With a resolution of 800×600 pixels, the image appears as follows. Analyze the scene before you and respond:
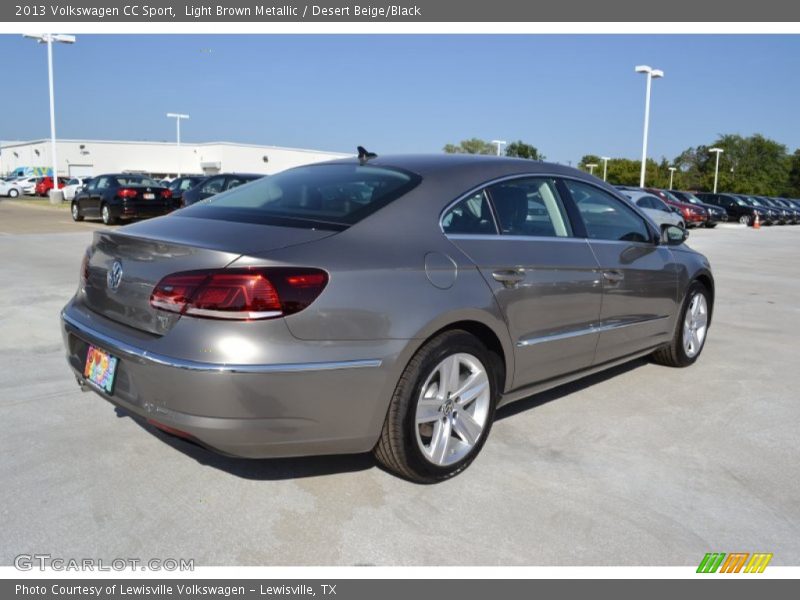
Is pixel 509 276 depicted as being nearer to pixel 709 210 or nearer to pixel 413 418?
pixel 413 418

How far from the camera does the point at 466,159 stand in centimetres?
394

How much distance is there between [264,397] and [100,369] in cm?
92

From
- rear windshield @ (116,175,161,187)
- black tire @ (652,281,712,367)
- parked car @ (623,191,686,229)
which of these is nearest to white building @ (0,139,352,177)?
rear windshield @ (116,175,161,187)

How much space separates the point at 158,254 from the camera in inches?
117

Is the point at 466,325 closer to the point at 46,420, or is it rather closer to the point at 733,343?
the point at 46,420

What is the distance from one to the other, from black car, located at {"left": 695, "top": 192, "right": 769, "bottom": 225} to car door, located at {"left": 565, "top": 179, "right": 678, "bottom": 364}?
34.2 meters

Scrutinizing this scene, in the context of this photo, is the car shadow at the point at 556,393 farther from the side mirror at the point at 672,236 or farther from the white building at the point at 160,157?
the white building at the point at 160,157

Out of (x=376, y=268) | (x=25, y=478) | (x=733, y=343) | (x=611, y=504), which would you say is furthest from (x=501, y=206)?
(x=733, y=343)

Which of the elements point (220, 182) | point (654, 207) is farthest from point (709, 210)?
point (220, 182)

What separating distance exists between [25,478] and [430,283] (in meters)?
2.13

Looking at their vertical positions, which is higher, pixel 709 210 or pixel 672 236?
pixel 672 236

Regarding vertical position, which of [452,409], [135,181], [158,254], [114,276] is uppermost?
[135,181]

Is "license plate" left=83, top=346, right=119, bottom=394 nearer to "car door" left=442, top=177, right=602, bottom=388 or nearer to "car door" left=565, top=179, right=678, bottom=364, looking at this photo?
"car door" left=442, top=177, right=602, bottom=388

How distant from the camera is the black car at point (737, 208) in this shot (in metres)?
35.6
